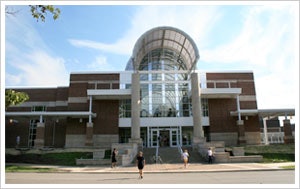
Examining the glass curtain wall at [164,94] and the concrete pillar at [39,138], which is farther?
the glass curtain wall at [164,94]

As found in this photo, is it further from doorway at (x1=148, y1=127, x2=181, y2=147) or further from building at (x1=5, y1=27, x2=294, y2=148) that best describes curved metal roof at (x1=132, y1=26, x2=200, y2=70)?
doorway at (x1=148, y1=127, x2=181, y2=147)

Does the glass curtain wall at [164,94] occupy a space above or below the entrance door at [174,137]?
above

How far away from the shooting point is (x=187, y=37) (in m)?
31.5

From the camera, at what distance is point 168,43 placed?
35906 mm

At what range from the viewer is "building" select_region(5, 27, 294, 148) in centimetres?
3259

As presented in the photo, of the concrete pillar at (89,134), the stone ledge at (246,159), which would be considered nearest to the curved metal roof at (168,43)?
the concrete pillar at (89,134)

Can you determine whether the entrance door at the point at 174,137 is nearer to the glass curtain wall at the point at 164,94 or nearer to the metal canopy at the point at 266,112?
the glass curtain wall at the point at 164,94

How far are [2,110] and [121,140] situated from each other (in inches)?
1118

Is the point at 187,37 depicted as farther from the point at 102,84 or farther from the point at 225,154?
the point at 225,154

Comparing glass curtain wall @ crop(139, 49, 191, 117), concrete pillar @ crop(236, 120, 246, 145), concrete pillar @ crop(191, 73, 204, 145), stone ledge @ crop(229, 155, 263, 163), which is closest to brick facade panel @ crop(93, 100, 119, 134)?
glass curtain wall @ crop(139, 49, 191, 117)

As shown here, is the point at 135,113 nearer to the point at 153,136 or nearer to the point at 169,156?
the point at 153,136

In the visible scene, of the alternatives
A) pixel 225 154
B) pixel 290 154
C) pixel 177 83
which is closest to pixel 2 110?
pixel 225 154

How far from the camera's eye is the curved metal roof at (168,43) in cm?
3089

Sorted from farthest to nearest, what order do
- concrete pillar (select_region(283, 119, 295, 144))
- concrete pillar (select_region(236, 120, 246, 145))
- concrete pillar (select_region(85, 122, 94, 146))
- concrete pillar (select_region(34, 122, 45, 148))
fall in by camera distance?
concrete pillar (select_region(236, 120, 246, 145))
concrete pillar (select_region(85, 122, 94, 146))
concrete pillar (select_region(283, 119, 295, 144))
concrete pillar (select_region(34, 122, 45, 148))
